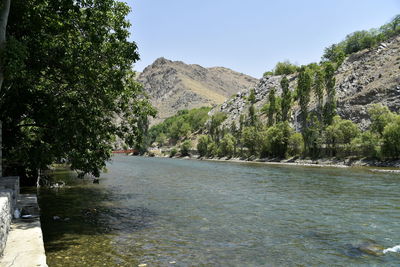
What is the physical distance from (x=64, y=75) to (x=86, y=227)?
8.39m

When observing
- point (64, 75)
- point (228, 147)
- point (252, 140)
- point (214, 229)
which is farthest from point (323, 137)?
point (64, 75)

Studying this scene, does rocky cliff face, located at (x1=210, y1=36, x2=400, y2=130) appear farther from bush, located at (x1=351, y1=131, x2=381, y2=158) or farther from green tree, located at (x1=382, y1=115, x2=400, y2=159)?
green tree, located at (x1=382, y1=115, x2=400, y2=159)

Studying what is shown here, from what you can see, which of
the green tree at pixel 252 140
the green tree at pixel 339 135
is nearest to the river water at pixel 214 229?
the green tree at pixel 339 135

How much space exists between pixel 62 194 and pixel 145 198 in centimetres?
748

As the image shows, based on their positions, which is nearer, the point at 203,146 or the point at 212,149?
the point at 212,149

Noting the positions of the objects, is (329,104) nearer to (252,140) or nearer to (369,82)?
(369,82)

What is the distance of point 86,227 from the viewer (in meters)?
19.4

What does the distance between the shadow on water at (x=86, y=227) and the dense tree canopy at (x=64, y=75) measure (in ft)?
11.3

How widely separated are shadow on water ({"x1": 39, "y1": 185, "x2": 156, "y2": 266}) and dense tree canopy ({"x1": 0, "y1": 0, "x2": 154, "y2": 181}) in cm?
345

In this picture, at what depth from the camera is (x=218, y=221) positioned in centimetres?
2236

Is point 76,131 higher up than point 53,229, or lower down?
higher up

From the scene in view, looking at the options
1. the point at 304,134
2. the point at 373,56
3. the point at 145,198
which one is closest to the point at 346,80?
the point at 373,56

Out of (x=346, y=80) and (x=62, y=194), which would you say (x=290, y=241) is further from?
(x=346, y=80)

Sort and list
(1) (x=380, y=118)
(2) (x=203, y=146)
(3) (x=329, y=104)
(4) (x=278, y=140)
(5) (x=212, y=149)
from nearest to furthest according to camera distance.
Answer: (1) (x=380, y=118)
(4) (x=278, y=140)
(3) (x=329, y=104)
(5) (x=212, y=149)
(2) (x=203, y=146)
